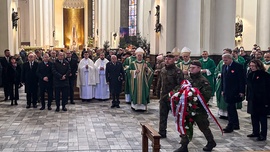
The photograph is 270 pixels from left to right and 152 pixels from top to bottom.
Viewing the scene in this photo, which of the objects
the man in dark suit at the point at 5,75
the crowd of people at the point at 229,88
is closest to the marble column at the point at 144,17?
the man in dark suit at the point at 5,75

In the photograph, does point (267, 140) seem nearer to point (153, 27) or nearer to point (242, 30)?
point (153, 27)

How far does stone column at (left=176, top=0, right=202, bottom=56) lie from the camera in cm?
1606

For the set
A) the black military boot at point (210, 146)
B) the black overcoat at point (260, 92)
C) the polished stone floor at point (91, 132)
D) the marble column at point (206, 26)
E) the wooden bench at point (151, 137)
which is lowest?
the polished stone floor at point (91, 132)

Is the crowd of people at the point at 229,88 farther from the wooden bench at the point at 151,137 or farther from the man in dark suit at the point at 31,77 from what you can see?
the man in dark suit at the point at 31,77

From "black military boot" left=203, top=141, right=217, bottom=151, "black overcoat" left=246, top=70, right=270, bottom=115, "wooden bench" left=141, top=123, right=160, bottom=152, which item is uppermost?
"black overcoat" left=246, top=70, right=270, bottom=115

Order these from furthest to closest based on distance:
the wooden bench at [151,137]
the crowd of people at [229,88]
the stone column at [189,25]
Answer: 1. the stone column at [189,25]
2. the crowd of people at [229,88]
3. the wooden bench at [151,137]

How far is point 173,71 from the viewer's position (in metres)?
8.09

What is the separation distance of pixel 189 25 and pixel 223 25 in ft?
4.92

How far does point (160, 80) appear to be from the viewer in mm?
8570

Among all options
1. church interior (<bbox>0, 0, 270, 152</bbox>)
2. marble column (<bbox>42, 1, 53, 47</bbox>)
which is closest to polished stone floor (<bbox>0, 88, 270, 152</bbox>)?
church interior (<bbox>0, 0, 270, 152</bbox>)

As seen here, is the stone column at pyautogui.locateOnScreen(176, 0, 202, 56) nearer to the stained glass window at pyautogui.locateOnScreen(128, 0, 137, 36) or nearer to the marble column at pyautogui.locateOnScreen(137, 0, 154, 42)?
the marble column at pyautogui.locateOnScreen(137, 0, 154, 42)

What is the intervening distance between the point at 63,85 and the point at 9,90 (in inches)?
115

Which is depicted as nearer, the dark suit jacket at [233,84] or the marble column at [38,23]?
the dark suit jacket at [233,84]

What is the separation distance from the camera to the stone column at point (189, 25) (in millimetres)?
16062
